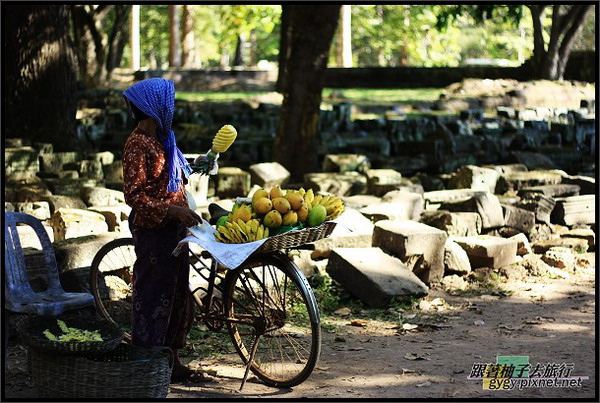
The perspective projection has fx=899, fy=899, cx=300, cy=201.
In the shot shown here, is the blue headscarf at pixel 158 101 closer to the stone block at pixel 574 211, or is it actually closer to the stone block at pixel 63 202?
the stone block at pixel 63 202

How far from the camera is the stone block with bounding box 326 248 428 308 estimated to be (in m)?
7.04

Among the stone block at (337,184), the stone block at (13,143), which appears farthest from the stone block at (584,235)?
the stone block at (13,143)

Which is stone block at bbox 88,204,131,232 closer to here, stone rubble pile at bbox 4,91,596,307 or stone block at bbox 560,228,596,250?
stone rubble pile at bbox 4,91,596,307

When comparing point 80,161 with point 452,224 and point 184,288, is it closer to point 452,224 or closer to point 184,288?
point 452,224

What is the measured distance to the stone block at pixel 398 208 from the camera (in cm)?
888

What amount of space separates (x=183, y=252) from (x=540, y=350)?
100 inches

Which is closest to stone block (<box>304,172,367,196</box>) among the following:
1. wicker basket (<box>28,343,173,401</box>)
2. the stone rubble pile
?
the stone rubble pile

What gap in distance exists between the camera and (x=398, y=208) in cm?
913

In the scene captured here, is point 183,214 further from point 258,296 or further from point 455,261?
point 455,261

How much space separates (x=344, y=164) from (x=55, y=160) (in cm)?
374

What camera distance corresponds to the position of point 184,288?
5191 mm

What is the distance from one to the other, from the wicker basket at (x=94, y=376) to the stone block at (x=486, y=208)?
5303 millimetres

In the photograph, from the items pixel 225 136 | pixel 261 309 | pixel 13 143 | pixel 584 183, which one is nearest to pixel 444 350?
pixel 261 309

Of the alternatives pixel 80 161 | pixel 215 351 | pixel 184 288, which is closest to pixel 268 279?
pixel 215 351
